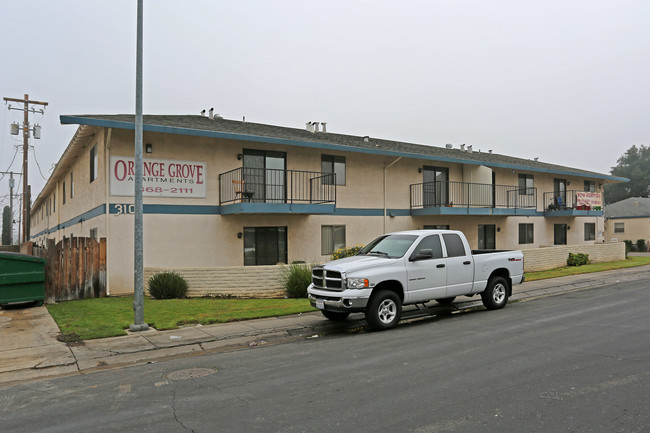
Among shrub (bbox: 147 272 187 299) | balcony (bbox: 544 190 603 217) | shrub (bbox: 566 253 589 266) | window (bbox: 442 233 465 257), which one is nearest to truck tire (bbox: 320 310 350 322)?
window (bbox: 442 233 465 257)

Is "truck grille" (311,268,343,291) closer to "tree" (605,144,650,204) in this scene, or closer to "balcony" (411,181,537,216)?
"balcony" (411,181,537,216)

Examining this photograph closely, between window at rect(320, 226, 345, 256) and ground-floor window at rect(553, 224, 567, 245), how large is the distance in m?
16.4

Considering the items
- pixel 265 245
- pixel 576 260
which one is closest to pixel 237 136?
pixel 265 245

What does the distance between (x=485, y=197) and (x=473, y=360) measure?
1860 cm

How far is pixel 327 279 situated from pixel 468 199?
598 inches

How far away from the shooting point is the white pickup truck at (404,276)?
8.99m

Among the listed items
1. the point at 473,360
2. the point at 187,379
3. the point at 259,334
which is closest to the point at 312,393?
the point at 187,379

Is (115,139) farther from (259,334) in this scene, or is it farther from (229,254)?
(259,334)

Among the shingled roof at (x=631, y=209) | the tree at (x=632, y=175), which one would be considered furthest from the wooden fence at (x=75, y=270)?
the tree at (x=632, y=175)

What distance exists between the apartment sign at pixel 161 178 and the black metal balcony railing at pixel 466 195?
1033 centimetres

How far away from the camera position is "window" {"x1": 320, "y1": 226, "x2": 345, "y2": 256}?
18.7 metres

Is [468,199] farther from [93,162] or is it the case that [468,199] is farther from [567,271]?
[93,162]

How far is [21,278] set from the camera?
11.8 metres

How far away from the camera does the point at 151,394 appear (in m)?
5.55
